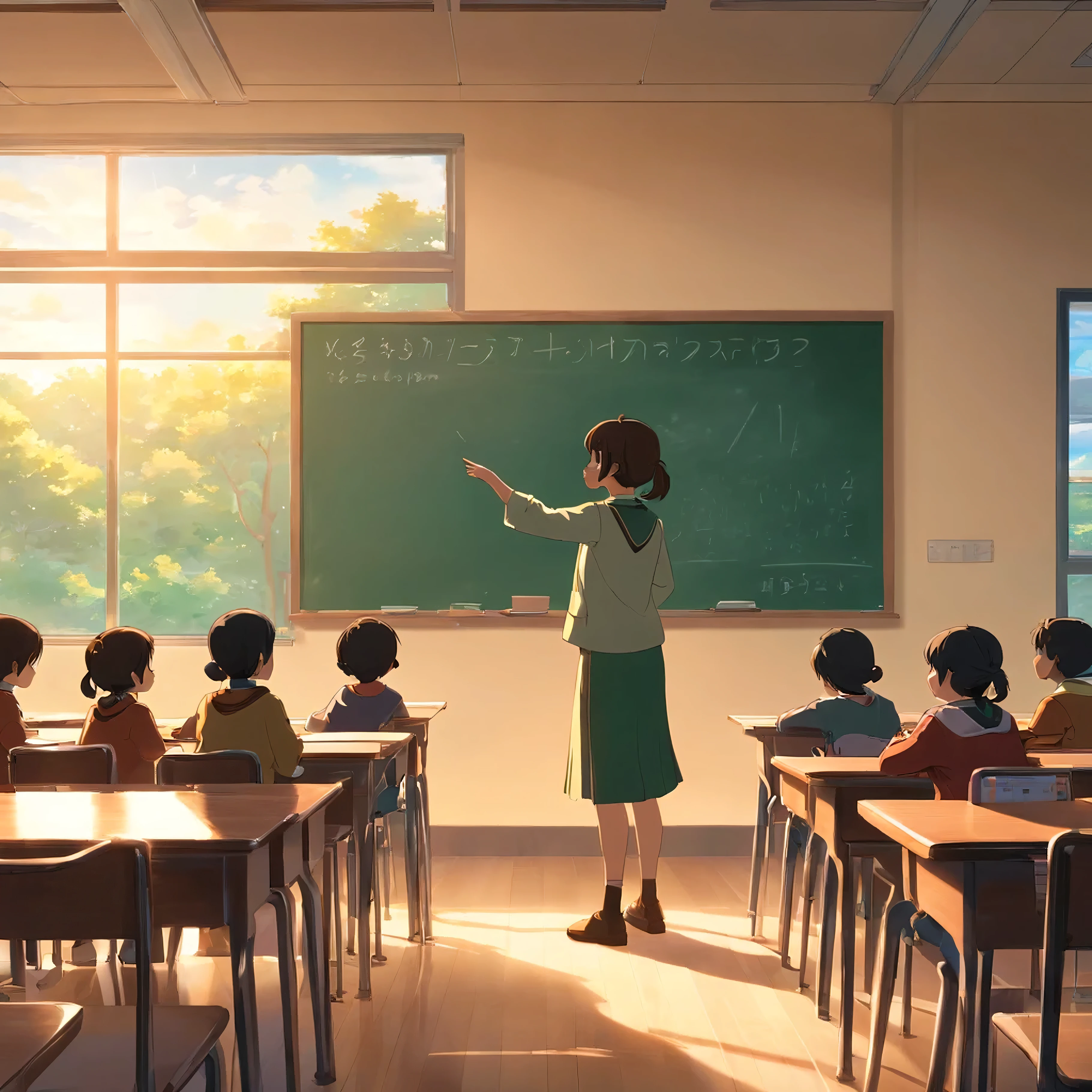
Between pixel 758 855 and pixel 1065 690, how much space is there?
4.05 ft

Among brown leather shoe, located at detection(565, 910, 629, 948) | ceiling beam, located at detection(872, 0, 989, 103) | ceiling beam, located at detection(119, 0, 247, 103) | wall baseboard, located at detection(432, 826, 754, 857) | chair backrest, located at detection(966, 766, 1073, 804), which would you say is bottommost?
wall baseboard, located at detection(432, 826, 754, 857)

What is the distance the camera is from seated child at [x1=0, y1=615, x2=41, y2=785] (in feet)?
8.75

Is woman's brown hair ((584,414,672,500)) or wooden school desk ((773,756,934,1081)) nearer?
wooden school desk ((773,756,934,1081))

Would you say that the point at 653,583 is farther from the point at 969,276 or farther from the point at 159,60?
the point at 159,60

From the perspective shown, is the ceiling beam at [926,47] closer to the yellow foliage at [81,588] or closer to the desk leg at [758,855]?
the desk leg at [758,855]

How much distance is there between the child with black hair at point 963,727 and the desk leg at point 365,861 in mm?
1430

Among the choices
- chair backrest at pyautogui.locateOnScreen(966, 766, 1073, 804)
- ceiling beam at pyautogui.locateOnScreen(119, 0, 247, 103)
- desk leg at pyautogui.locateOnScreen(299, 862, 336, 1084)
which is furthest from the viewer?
ceiling beam at pyautogui.locateOnScreen(119, 0, 247, 103)

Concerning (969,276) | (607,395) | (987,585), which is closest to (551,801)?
(607,395)

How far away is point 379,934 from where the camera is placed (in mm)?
3080

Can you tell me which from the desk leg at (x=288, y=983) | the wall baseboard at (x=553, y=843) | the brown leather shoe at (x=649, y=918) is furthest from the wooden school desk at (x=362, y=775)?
the wall baseboard at (x=553, y=843)

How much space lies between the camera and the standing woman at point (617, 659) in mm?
3221

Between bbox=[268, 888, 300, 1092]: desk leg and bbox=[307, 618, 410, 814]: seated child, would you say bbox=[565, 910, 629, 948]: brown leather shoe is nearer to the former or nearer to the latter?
bbox=[307, 618, 410, 814]: seated child

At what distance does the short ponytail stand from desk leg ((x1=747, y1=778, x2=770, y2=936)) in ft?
3.59

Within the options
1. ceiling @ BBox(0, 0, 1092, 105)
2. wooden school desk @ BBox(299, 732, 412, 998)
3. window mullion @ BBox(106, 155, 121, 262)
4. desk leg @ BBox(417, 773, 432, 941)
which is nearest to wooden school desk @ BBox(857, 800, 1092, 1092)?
wooden school desk @ BBox(299, 732, 412, 998)
